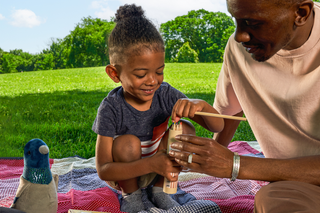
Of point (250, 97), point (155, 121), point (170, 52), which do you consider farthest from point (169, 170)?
point (170, 52)

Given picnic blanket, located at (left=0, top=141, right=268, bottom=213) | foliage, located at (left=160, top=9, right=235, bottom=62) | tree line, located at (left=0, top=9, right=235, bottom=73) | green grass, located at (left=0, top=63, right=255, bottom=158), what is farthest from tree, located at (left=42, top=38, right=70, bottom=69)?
picnic blanket, located at (left=0, top=141, right=268, bottom=213)

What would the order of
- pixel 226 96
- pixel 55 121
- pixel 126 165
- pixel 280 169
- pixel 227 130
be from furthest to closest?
1. pixel 55 121
2. pixel 227 130
3. pixel 226 96
4. pixel 126 165
5. pixel 280 169

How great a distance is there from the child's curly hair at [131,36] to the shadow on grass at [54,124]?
4.25 feet

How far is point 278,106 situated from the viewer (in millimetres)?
1568

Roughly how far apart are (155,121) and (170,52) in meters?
16.7

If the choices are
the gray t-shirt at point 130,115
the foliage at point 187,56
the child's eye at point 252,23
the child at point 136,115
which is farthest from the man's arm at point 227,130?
the foliage at point 187,56

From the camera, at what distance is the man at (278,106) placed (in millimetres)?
1222

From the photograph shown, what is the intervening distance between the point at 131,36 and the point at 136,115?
17.9 inches

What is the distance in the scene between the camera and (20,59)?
1452cm

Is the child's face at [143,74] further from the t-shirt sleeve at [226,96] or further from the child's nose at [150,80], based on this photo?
the t-shirt sleeve at [226,96]

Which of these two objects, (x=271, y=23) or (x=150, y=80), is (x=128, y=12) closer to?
(x=150, y=80)

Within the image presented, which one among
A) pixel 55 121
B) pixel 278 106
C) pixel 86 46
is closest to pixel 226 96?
pixel 278 106

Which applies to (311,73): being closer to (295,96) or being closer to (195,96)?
(295,96)

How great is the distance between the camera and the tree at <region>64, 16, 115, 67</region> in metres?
17.9
